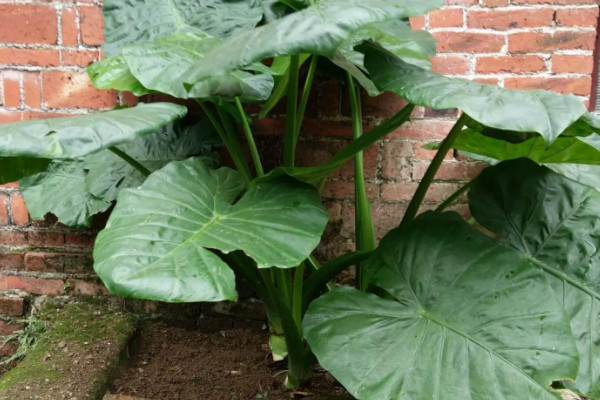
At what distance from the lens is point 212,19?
1440 millimetres

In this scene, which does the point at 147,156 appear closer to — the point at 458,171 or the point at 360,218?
the point at 360,218

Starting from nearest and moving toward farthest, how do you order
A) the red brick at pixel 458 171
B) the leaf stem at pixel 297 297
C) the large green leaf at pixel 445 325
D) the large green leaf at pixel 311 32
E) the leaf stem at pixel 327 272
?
the large green leaf at pixel 311 32
the large green leaf at pixel 445 325
the leaf stem at pixel 327 272
the leaf stem at pixel 297 297
the red brick at pixel 458 171

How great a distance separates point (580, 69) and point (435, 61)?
0.42m

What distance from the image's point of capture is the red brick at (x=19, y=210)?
1.72 metres

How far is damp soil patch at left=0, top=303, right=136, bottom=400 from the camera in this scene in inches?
50.6

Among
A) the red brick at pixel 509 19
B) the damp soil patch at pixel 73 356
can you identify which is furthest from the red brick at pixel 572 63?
the damp soil patch at pixel 73 356

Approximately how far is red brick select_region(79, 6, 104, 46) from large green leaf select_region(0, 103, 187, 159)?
0.80 m

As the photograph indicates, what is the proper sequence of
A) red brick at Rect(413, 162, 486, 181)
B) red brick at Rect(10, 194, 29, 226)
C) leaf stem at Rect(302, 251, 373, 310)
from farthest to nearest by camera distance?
1. red brick at Rect(10, 194, 29, 226)
2. red brick at Rect(413, 162, 486, 181)
3. leaf stem at Rect(302, 251, 373, 310)

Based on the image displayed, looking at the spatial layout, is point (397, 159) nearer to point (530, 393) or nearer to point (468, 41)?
point (468, 41)

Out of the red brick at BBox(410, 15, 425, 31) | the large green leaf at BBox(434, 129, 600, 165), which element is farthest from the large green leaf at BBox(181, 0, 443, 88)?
the red brick at BBox(410, 15, 425, 31)

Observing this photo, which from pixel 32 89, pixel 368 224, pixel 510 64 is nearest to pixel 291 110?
pixel 368 224

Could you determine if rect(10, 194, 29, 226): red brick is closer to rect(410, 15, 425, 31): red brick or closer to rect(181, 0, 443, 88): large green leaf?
rect(181, 0, 443, 88): large green leaf

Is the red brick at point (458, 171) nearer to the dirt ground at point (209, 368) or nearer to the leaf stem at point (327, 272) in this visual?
the leaf stem at point (327, 272)

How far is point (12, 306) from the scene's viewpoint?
69.3 inches
